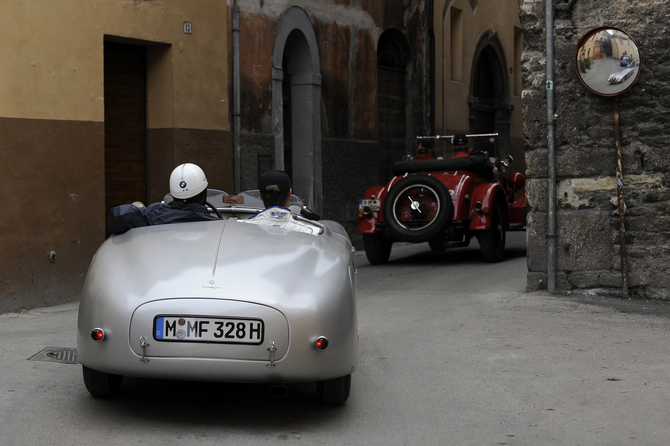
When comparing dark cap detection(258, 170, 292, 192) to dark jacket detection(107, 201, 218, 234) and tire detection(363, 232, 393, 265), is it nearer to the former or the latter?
dark jacket detection(107, 201, 218, 234)

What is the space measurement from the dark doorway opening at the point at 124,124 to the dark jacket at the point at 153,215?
5575mm

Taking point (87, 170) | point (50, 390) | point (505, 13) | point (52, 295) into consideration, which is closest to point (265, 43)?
point (87, 170)

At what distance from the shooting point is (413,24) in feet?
A: 53.1

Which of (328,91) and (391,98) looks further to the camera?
(391,98)

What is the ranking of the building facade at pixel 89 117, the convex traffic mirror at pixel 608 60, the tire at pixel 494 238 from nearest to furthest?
1. the convex traffic mirror at pixel 608 60
2. the building facade at pixel 89 117
3. the tire at pixel 494 238

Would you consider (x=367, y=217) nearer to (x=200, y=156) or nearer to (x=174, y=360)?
(x=200, y=156)

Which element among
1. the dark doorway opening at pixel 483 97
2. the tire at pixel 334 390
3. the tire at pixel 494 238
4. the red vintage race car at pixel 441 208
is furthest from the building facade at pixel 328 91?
the tire at pixel 334 390

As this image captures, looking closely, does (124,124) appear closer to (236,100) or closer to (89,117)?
(89,117)

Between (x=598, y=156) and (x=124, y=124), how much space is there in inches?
221

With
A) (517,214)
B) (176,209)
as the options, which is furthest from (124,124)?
(176,209)

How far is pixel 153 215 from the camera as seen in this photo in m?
4.64

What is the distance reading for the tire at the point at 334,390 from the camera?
4059mm

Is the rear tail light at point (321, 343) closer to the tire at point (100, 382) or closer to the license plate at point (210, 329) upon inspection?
the license plate at point (210, 329)

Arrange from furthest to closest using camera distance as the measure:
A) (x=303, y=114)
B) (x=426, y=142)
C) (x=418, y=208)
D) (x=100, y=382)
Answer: (x=303, y=114)
(x=426, y=142)
(x=418, y=208)
(x=100, y=382)
